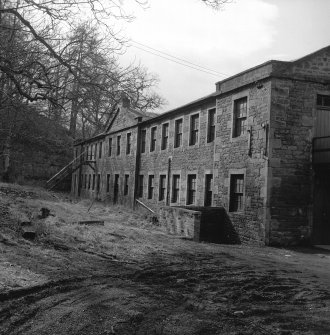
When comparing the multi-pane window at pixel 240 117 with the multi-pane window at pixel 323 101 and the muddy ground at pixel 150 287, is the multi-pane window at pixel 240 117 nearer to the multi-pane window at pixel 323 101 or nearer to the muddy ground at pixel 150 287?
the multi-pane window at pixel 323 101

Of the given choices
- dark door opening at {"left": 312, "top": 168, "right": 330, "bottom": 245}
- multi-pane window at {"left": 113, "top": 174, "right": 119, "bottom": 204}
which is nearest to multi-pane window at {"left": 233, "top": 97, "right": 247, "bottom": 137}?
dark door opening at {"left": 312, "top": 168, "right": 330, "bottom": 245}

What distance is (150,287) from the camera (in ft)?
25.8

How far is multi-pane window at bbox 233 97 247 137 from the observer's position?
55.8 feet

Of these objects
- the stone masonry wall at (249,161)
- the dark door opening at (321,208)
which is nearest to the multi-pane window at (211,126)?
the stone masonry wall at (249,161)

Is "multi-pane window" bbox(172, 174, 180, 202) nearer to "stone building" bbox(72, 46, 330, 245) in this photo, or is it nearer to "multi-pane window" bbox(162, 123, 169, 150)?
"stone building" bbox(72, 46, 330, 245)

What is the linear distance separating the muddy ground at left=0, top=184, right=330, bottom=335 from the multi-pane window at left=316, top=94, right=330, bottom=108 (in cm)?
558

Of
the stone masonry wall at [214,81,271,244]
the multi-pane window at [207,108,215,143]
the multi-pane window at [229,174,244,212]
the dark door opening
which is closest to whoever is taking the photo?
the stone masonry wall at [214,81,271,244]

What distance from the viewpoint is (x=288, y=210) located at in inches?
596

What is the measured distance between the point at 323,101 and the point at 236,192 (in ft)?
15.7

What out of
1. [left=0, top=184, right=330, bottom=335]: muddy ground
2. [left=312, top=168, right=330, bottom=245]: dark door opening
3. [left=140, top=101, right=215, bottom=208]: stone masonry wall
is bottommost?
[left=0, top=184, right=330, bottom=335]: muddy ground

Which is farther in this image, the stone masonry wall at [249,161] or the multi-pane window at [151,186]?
the multi-pane window at [151,186]

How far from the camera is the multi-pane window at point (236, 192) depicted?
16.8 m

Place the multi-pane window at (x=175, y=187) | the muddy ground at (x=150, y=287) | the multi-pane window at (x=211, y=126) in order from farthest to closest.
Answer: the multi-pane window at (x=175, y=187) → the multi-pane window at (x=211, y=126) → the muddy ground at (x=150, y=287)

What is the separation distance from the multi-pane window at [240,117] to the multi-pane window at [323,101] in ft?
9.04
